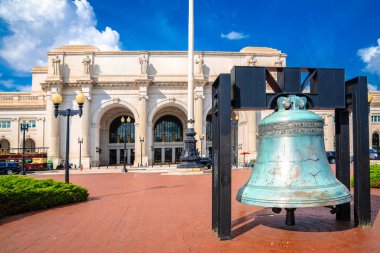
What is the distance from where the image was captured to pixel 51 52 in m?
53.5

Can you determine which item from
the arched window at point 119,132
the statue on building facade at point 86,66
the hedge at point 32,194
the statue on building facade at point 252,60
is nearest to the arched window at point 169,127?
the arched window at point 119,132

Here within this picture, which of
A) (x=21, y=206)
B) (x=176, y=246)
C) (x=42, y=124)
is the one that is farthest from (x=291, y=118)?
(x=42, y=124)

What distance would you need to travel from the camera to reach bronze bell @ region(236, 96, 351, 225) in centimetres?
513

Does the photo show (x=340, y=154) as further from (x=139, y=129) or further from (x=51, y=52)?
(x=51, y=52)

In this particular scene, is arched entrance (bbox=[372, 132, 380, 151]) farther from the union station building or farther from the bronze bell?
the bronze bell

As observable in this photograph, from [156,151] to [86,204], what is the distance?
50.4 metres

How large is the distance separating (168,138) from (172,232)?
57.6 metres

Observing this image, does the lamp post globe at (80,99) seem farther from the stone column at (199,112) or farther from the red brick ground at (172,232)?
the stone column at (199,112)

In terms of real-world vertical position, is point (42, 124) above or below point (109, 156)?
above

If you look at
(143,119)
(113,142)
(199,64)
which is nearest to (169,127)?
(113,142)

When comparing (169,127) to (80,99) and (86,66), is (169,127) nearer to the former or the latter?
(86,66)

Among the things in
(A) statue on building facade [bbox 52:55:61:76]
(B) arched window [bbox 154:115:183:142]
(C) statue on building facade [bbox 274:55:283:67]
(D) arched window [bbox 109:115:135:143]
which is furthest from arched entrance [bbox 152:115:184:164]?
(C) statue on building facade [bbox 274:55:283:67]

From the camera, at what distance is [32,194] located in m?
10.3

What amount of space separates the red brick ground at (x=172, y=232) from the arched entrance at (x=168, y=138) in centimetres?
5119
